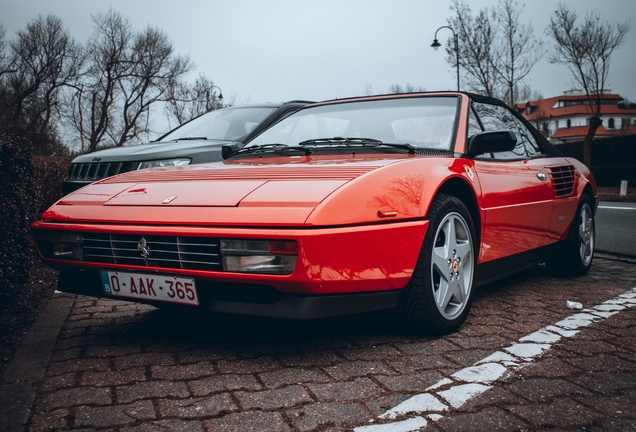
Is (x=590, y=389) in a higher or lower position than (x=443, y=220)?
lower

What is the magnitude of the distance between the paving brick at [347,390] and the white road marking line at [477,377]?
0.16m

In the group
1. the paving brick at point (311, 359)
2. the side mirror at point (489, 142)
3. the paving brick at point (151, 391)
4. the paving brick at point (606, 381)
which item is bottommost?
the paving brick at point (606, 381)

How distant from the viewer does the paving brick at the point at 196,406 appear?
84.0 inches

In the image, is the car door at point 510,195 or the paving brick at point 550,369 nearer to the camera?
the paving brick at point 550,369

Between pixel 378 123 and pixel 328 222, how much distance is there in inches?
61.1

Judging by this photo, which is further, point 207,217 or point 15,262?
point 15,262

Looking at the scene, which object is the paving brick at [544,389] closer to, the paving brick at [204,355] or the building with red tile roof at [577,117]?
the paving brick at [204,355]

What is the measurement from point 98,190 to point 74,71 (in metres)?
30.0

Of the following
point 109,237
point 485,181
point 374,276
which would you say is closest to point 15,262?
point 109,237

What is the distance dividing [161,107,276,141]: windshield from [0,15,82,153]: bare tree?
61.7 feet

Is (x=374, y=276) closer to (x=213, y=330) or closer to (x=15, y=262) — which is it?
(x=213, y=330)

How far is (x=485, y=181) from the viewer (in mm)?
3543

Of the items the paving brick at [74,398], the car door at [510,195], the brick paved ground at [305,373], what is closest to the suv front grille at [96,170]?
the brick paved ground at [305,373]

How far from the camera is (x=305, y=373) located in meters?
2.54
